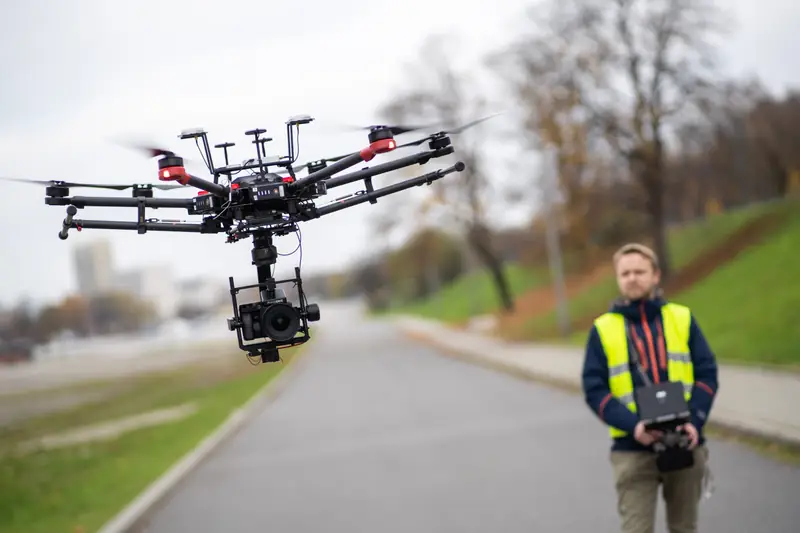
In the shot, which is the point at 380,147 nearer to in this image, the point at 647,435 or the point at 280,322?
the point at 280,322

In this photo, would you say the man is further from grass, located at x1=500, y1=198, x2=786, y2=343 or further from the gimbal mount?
grass, located at x1=500, y1=198, x2=786, y2=343

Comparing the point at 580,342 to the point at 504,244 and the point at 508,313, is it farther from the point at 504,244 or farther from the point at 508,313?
the point at 504,244

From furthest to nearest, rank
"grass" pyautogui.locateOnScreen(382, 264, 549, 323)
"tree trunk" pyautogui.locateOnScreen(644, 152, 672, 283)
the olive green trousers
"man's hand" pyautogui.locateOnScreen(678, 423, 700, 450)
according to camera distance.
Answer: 1. "grass" pyautogui.locateOnScreen(382, 264, 549, 323)
2. "tree trunk" pyautogui.locateOnScreen(644, 152, 672, 283)
3. the olive green trousers
4. "man's hand" pyautogui.locateOnScreen(678, 423, 700, 450)

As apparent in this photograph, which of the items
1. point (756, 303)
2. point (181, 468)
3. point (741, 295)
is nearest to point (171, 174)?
point (181, 468)

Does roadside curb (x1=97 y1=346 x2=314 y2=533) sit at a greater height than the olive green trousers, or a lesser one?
lesser

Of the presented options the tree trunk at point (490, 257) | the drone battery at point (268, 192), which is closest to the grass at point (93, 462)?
the drone battery at point (268, 192)

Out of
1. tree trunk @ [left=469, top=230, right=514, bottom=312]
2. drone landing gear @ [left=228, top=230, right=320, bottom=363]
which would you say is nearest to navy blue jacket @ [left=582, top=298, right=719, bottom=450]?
drone landing gear @ [left=228, top=230, right=320, bottom=363]

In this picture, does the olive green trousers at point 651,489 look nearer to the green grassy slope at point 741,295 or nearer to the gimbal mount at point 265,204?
the gimbal mount at point 265,204
